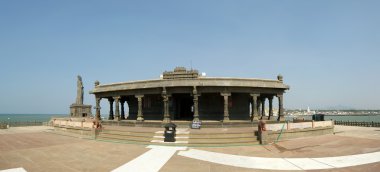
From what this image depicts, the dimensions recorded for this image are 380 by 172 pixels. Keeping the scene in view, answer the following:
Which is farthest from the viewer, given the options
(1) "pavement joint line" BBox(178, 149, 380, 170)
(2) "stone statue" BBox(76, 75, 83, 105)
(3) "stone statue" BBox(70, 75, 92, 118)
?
(2) "stone statue" BBox(76, 75, 83, 105)


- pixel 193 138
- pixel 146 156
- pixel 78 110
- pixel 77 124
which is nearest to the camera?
pixel 146 156

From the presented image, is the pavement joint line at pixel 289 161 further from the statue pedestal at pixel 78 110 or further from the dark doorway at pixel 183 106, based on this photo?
the statue pedestal at pixel 78 110

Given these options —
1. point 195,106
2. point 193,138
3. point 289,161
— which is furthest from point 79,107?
point 289,161

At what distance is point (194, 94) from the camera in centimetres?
2295

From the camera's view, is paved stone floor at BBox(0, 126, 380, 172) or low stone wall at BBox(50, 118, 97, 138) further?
low stone wall at BBox(50, 118, 97, 138)

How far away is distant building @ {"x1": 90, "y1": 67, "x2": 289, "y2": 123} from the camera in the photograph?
23.4 meters

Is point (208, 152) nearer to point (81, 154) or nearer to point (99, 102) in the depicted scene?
point (81, 154)

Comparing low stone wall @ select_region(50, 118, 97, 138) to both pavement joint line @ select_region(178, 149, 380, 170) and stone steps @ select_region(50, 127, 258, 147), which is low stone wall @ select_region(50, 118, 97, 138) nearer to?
stone steps @ select_region(50, 127, 258, 147)

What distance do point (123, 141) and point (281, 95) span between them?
57.2 feet

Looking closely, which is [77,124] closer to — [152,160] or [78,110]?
[152,160]

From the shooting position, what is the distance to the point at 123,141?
17703 millimetres

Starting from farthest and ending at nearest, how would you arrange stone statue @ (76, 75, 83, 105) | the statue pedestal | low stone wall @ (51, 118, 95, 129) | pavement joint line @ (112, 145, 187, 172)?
stone statue @ (76, 75, 83, 105)
the statue pedestal
low stone wall @ (51, 118, 95, 129)
pavement joint line @ (112, 145, 187, 172)

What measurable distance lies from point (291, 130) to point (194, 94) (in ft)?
29.3

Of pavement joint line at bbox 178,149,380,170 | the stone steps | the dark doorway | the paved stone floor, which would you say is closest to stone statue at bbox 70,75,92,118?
the dark doorway
